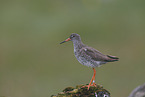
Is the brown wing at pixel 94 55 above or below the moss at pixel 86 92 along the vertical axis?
above

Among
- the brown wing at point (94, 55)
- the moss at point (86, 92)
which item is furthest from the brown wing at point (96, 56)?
the moss at point (86, 92)

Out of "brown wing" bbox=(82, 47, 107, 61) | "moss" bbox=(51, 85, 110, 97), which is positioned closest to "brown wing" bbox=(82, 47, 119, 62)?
"brown wing" bbox=(82, 47, 107, 61)

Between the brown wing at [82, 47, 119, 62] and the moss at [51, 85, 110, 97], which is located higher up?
the brown wing at [82, 47, 119, 62]

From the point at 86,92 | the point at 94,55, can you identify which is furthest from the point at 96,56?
the point at 86,92

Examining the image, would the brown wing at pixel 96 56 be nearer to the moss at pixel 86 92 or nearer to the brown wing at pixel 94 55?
the brown wing at pixel 94 55

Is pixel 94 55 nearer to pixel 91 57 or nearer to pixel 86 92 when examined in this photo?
pixel 91 57

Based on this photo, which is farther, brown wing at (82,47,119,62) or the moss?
brown wing at (82,47,119,62)

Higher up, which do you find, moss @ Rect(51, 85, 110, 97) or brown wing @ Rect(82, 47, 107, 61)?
brown wing @ Rect(82, 47, 107, 61)

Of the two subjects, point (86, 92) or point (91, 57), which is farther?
point (91, 57)

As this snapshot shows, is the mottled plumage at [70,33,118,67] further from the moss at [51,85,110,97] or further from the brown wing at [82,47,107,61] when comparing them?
the moss at [51,85,110,97]

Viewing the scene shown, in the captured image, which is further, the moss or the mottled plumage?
the mottled plumage

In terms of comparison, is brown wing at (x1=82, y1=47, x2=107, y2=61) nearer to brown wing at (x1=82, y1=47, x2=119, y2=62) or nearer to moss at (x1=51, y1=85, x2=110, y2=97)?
brown wing at (x1=82, y1=47, x2=119, y2=62)

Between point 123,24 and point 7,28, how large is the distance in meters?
11.5

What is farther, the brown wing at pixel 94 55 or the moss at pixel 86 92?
the brown wing at pixel 94 55
